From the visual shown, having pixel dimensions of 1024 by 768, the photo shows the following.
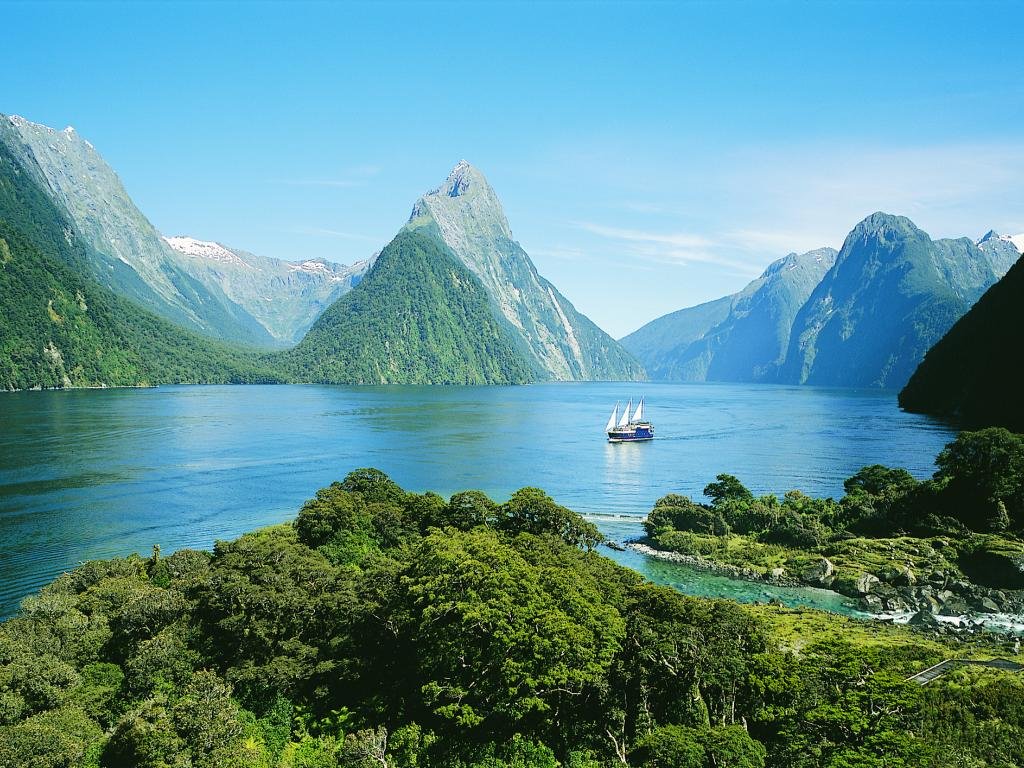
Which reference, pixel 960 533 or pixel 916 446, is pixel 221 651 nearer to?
pixel 960 533

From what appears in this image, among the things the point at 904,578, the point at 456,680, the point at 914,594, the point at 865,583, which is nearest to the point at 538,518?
the point at 456,680

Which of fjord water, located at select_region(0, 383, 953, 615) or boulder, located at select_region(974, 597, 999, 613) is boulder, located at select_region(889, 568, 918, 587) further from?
fjord water, located at select_region(0, 383, 953, 615)

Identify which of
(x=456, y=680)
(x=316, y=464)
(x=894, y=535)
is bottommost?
(x=316, y=464)

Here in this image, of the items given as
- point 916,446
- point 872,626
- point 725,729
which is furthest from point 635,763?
point 916,446

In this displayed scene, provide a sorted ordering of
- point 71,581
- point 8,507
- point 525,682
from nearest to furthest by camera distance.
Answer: point 525,682
point 71,581
point 8,507

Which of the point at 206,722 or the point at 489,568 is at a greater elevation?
the point at 489,568

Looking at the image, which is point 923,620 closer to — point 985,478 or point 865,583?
point 865,583
